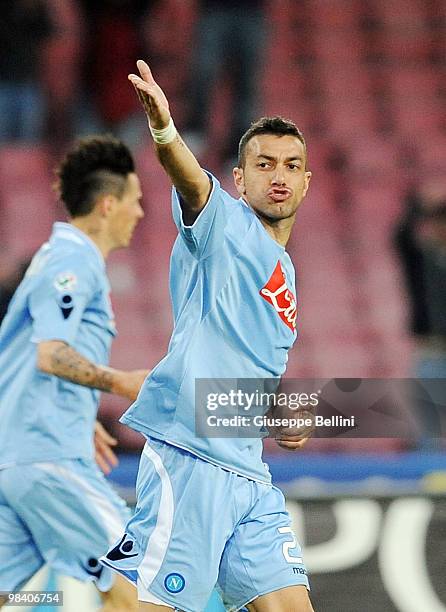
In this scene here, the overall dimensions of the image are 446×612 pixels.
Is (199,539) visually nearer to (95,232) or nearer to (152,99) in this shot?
(152,99)

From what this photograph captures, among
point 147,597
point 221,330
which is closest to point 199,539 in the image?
point 147,597

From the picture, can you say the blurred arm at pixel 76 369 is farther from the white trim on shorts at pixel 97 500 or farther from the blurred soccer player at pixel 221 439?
the blurred soccer player at pixel 221 439

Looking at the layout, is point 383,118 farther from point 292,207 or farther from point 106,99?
point 292,207

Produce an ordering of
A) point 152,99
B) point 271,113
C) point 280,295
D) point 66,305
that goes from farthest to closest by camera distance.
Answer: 1. point 271,113
2. point 66,305
3. point 280,295
4. point 152,99

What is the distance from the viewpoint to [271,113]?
10.7m

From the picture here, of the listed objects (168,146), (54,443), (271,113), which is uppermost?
(271,113)

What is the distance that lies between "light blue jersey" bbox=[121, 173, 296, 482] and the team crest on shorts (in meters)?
0.34

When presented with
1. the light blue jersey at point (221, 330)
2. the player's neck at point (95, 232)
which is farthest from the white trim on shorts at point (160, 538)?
the player's neck at point (95, 232)

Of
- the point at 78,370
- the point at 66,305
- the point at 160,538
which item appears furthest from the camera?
the point at 66,305

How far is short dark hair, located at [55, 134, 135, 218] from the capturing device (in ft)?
17.0

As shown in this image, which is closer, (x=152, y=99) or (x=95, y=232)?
(x=152, y=99)

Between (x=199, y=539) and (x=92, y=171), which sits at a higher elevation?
(x=92, y=171)

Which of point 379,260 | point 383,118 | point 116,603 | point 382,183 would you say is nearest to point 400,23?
point 383,118

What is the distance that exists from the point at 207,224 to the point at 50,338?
4.09 ft
